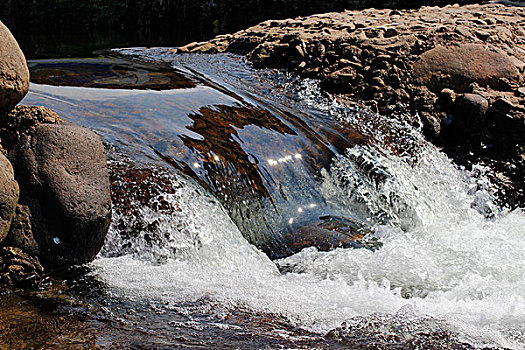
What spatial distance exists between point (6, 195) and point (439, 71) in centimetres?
428

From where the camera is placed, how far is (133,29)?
1716 centimetres

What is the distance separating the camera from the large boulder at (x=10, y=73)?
2.57 meters

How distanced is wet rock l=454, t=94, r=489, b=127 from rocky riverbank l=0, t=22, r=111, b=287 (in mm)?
3580

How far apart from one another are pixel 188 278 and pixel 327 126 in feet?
8.22

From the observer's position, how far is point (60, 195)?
2.67m

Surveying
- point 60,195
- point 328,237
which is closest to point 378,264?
point 328,237

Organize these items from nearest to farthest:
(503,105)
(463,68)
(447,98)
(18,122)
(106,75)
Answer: (18,122) → (503,105) → (447,98) → (463,68) → (106,75)

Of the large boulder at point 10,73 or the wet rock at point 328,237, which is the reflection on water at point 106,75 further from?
the large boulder at point 10,73

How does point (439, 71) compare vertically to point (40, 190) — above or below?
above

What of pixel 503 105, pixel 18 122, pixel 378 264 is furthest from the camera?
pixel 503 105

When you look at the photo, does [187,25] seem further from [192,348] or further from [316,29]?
[192,348]

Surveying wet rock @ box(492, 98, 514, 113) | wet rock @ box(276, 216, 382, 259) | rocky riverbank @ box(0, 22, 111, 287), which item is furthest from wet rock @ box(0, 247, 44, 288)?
wet rock @ box(492, 98, 514, 113)

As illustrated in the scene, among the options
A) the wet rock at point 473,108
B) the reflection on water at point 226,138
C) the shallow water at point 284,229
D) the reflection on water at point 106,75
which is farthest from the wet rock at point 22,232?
the wet rock at point 473,108

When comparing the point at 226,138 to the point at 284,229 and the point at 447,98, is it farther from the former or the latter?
the point at 447,98
